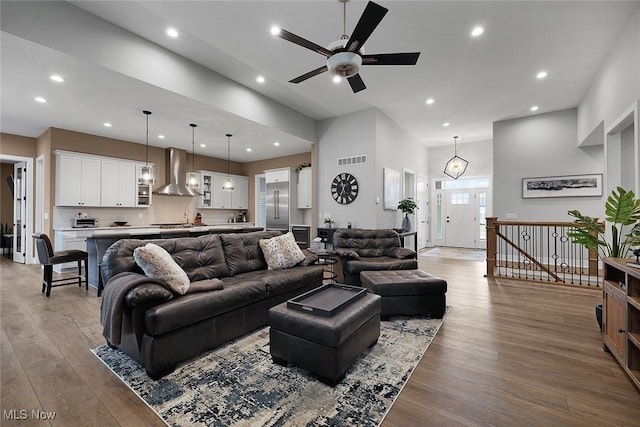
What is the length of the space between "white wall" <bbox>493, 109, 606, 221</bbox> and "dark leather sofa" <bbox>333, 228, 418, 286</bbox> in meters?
4.00

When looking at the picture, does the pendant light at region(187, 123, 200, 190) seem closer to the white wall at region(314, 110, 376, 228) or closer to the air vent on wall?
the white wall at region(314, 110, 376, 228)

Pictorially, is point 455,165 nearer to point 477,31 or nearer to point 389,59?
point 477,31

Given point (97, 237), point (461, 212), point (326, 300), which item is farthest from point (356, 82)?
point (461, 212)

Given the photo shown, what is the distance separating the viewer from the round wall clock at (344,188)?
610 centimetres

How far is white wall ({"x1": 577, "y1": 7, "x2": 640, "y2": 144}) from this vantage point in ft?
10.3

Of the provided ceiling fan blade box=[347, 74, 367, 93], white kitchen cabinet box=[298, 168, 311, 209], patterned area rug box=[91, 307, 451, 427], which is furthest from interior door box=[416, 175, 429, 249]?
patterned area rug box=[91, 307, 451, 427]

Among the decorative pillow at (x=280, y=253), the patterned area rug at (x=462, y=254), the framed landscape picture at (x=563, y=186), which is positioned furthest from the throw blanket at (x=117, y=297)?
the framed landscape picture at (x=563, y=186)

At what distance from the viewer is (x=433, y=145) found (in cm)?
923

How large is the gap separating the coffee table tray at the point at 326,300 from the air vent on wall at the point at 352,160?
3.81 metres

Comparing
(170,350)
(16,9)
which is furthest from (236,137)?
(170,350)

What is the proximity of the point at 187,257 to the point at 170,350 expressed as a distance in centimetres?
108

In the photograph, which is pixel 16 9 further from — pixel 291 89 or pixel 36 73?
pixel 291 89

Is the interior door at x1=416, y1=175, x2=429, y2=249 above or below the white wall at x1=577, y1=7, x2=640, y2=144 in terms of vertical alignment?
below

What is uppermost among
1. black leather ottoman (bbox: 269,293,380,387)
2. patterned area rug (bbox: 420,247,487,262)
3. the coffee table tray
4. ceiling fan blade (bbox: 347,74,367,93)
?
ceiling fan blade (bbox: 347,74,367,93)
